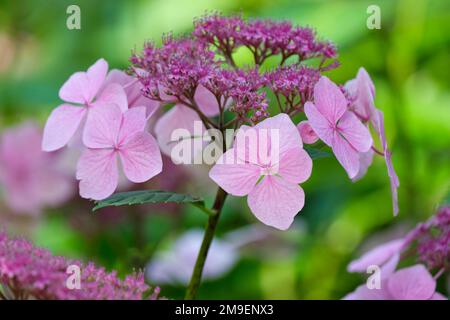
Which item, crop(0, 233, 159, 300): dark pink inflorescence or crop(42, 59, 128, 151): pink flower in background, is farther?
crop(42, 59, 128, 151): pink flower in background

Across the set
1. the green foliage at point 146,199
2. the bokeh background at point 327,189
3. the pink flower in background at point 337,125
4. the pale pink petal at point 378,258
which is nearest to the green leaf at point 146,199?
the green foliage at point 146,199

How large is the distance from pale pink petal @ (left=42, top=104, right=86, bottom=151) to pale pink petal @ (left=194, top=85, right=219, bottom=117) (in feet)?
0.30

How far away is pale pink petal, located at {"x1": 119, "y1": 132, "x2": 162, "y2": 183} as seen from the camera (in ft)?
1.85

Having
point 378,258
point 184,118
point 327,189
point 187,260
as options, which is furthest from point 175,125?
point 327,189

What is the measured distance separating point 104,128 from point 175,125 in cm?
10

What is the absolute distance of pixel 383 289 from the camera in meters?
0.68

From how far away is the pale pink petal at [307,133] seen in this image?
1.88 feet

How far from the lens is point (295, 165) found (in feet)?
1.79

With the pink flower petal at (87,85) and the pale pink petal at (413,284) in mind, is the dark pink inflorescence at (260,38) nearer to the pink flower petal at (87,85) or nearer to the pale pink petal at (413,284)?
the pink flower petal at (87,85)

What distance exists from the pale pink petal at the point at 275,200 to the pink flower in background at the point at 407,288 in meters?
0.16

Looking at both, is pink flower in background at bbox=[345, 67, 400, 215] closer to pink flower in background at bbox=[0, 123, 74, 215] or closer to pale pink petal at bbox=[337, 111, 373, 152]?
pale pink petal at bbox=[337, 111, 373, 152]

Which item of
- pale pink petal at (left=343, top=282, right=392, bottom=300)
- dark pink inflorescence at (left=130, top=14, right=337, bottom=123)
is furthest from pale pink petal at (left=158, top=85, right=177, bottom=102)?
pale pink petal at (left=343, top=282, right=392, bottom=300)
